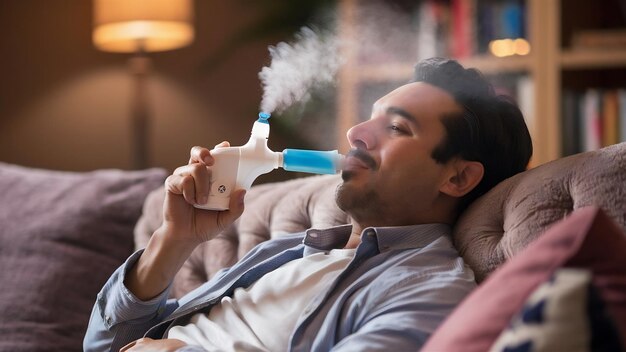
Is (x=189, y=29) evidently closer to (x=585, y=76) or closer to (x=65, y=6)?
(x=65, y=6)

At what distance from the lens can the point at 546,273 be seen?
83cm

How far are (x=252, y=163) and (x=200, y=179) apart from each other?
0.26ft

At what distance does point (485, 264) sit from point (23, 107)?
2.75m

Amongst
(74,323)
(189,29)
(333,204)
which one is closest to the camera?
(333,204)

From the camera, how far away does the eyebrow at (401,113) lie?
1365 millimetres

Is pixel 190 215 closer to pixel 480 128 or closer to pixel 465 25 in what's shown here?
pixel 480 128

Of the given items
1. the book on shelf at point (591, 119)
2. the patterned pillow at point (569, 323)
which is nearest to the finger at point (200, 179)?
the patterned pillow at point (569, 323)

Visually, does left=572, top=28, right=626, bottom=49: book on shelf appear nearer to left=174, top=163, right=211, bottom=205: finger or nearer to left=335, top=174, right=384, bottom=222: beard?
left=335, top=174, right=384, bottom=222: beard

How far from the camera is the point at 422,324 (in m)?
1.12

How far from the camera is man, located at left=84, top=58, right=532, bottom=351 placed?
1.24 meters

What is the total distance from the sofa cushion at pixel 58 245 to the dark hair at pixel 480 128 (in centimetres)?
90

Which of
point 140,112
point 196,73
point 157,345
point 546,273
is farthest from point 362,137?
point 196,73

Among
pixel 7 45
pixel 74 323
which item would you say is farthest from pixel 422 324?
pixel 7 45

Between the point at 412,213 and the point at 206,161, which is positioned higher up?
the point at 206,161
